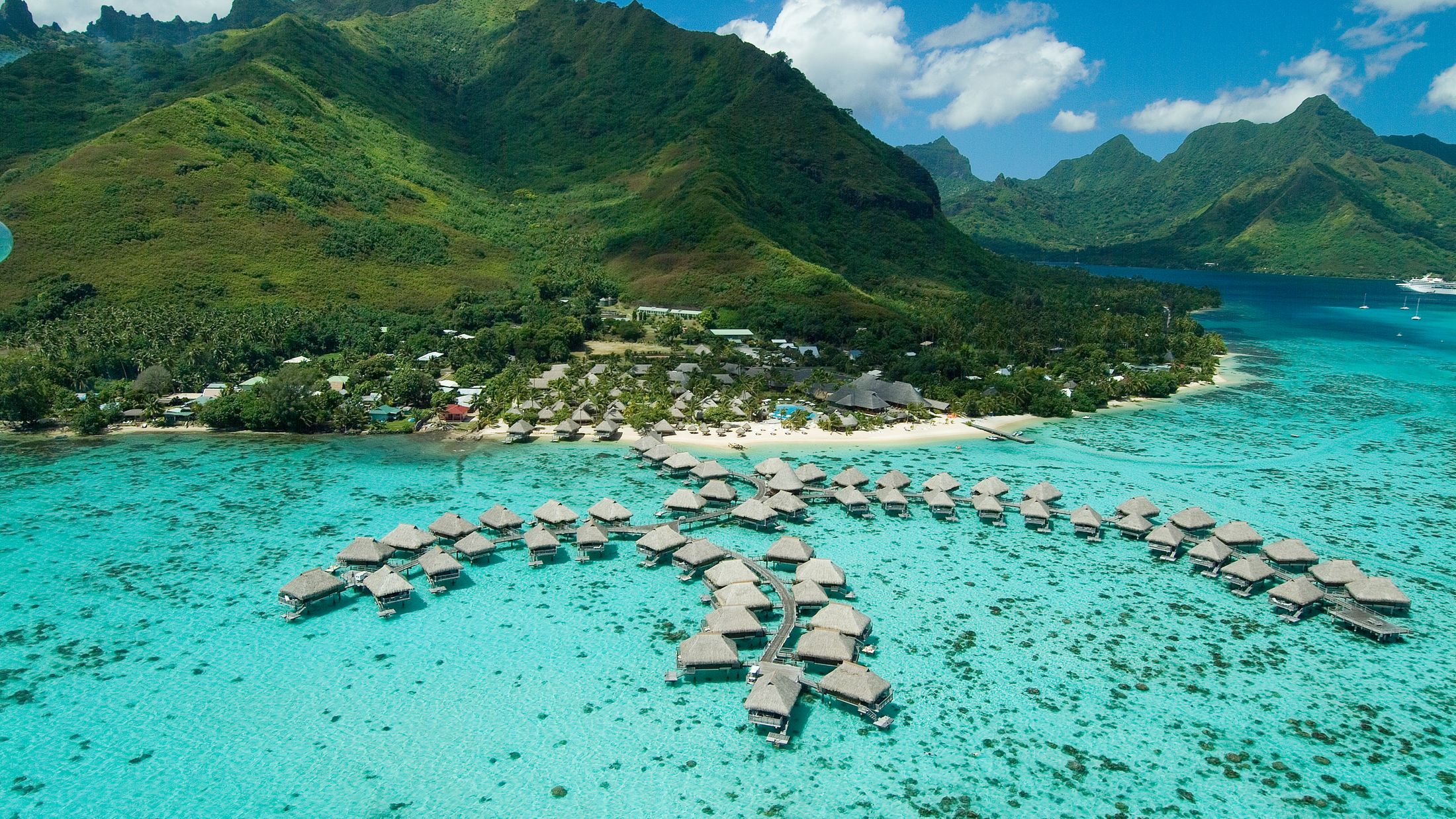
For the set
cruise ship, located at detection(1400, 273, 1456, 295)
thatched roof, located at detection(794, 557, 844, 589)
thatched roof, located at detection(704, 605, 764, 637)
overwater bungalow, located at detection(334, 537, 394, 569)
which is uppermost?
cruise ship, located at detection(1400, 273, 1456, 295)

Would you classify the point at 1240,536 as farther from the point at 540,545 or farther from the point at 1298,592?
the point at 540,545

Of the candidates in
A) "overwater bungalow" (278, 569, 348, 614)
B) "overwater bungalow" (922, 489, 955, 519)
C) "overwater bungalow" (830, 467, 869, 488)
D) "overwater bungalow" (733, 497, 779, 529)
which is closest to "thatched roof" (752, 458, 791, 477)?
"overwater bungalow" (830, 467, 869, 488)

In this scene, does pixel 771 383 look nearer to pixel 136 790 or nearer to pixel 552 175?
pixel 136 790

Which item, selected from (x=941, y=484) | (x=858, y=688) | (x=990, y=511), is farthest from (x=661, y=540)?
(x=990, y=511)

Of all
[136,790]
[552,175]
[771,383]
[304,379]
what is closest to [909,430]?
[771,383]

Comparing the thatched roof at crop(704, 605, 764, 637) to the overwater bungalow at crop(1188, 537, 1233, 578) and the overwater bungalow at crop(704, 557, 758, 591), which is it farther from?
the overwater bungalow at crop(1188, 537, 1233, 578)

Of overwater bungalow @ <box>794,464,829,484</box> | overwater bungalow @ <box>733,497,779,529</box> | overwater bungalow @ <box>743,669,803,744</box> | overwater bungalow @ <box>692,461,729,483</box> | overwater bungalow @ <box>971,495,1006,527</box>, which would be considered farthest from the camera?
overwater bungalow @ <box>692,461,729,483</box>
